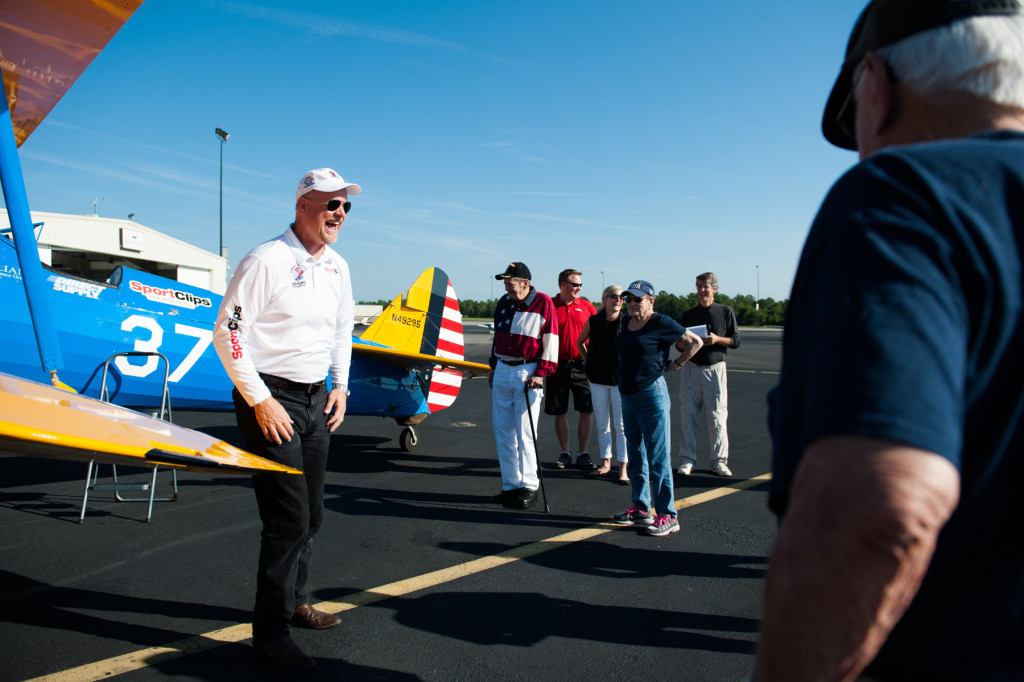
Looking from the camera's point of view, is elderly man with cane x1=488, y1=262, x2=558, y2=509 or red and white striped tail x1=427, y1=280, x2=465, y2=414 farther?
red and white striped tail x1=427, y1=280, x2=465, y2=414

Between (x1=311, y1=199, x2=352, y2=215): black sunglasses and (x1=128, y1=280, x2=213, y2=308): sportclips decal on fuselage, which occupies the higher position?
(x1=311, y1=199, x2=352, y2=215): black sunglasses

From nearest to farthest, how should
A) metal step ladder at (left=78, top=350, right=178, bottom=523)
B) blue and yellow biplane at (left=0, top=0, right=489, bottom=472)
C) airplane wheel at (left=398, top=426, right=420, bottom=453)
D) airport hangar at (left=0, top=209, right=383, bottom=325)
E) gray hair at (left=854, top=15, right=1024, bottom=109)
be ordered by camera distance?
gray hair at (left=854, top=15, right=1024, bottom=109)
blue and yellow biplane at (left=0, top=0, right=489, bottom=472)
metal step ladder at (left=78, top=350, right=178, bottom=523)
airplane wheel at (left=398, top=426, right=420, bottom=453)
airport hangar at (left=0, top=209, right=383, bottom=325)

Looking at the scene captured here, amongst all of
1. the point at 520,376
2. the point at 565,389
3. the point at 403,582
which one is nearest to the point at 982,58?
the point at 403,582

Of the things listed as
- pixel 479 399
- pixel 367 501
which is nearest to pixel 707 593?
pixel 367 501

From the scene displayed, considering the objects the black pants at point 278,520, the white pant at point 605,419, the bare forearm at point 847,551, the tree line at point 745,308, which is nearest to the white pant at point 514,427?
the white pant at point 605,419

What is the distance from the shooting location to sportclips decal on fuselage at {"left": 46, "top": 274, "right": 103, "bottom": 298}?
16.0 feet

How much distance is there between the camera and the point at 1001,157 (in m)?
0.56

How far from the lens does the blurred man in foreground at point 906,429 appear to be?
47cm

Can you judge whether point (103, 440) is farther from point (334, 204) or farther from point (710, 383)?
point (710, 383)

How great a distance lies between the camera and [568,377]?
683 cm

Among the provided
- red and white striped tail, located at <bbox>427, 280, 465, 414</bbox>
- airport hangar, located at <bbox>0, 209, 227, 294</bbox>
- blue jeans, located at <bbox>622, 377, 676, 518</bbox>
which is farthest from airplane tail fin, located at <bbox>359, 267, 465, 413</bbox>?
airport hangar, located at <bbox>0, 209, 227, 294</bbox>

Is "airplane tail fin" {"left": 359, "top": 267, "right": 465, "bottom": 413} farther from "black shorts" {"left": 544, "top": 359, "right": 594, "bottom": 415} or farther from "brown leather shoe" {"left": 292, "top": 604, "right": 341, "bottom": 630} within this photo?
"brown leather shoe" {"left": 292, "top": 604, "right": 341, "bottom": 630}

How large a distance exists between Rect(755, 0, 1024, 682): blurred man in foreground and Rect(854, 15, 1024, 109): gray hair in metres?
0.07

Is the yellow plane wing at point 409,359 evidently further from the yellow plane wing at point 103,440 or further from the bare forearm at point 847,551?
the bare forearm at point 847,551
